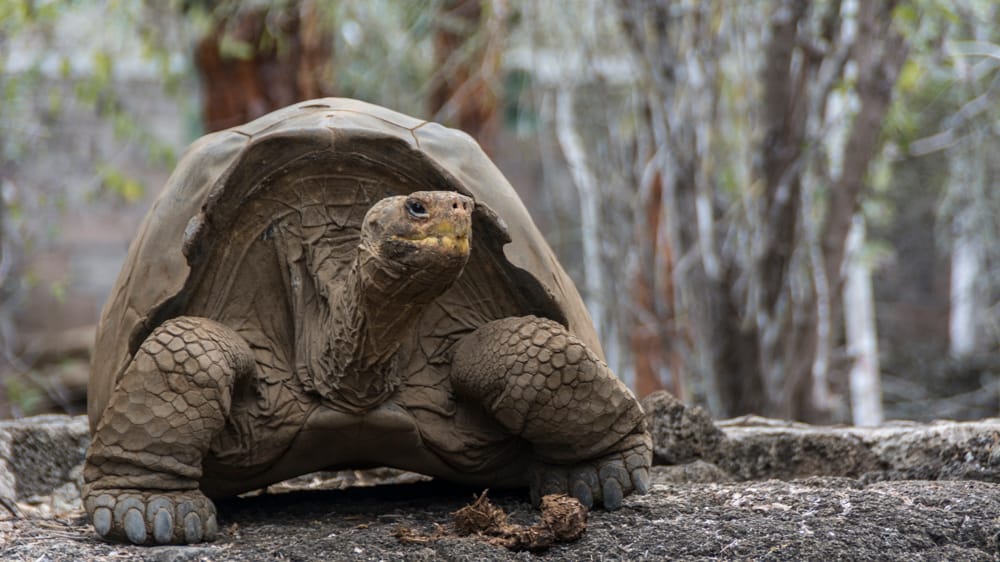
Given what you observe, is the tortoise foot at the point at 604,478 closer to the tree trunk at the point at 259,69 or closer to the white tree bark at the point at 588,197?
the white tree bark at the point at 588,197

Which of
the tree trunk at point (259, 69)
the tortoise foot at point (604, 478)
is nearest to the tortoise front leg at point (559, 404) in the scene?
the tortoise foot at point (604, 478)

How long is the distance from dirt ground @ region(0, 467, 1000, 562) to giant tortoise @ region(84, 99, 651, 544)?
0.12 m

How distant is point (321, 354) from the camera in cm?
270

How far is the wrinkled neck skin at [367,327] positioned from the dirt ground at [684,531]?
301 mm

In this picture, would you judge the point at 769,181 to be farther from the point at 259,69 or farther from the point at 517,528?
the point at 259,69

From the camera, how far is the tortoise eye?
229 centimetres

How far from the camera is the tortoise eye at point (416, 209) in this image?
229 cm

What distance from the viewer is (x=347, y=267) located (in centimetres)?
279

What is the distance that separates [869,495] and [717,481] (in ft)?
2.84

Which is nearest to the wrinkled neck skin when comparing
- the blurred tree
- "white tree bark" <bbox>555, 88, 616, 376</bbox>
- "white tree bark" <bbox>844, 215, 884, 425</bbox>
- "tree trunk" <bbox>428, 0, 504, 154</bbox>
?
the blurred tree

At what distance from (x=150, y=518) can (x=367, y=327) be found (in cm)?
60

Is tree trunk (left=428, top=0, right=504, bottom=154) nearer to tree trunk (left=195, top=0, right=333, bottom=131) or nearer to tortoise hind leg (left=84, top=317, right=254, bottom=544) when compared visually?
tree trunk (left=195, top=0, right=333, bottom=131)

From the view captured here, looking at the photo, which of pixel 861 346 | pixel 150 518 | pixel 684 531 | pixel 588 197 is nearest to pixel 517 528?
pixel 684 531

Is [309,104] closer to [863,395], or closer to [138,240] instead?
[138,240]
